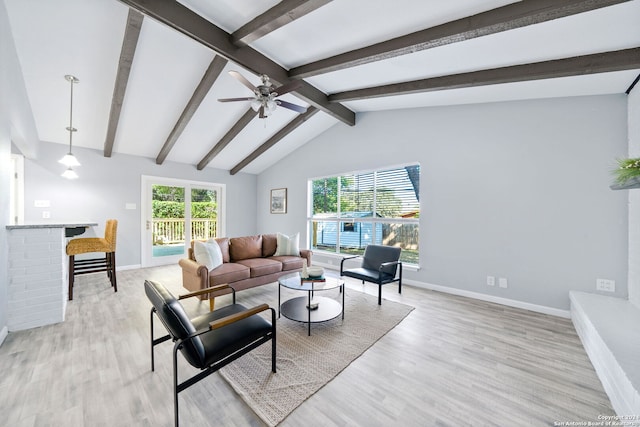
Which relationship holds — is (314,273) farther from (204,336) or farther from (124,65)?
(124,65)

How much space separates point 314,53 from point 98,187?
4.99 metres

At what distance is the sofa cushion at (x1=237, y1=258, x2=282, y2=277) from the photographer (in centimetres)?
365

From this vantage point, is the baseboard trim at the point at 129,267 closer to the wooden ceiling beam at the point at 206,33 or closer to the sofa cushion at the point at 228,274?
the sofa cushion at the point at 228,274

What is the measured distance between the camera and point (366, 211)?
16.5ft

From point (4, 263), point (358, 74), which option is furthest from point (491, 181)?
point (4, 263)

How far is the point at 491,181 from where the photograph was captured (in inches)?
138

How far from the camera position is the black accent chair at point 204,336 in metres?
1.45

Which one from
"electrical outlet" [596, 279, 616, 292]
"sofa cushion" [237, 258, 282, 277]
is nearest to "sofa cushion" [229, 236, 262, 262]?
"sofa cushion" [237, 258, 282, 277]

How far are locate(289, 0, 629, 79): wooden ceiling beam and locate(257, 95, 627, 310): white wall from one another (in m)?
1.74

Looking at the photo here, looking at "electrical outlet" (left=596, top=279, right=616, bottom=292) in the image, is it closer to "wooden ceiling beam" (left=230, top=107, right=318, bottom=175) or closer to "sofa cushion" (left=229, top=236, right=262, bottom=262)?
"sofa cushion" (left=229, top=236, right=262, bottom=262)

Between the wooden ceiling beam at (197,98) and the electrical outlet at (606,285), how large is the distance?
523 cm

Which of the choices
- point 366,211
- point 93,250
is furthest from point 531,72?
point 93,250

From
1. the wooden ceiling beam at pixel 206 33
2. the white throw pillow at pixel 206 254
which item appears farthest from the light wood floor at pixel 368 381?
the wooden ceiling beam at pixel 206 33

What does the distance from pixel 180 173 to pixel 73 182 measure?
1.88 m
